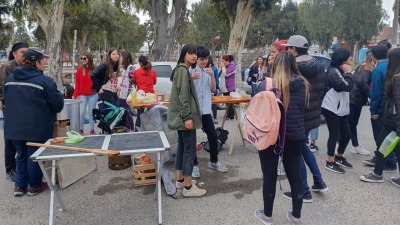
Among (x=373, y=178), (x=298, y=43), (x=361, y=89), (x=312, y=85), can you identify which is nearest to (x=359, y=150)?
(x=361, y=89)

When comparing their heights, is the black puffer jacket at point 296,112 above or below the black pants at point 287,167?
above

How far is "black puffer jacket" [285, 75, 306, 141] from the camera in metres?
2.81

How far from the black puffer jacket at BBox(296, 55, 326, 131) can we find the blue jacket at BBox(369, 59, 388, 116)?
1289mm

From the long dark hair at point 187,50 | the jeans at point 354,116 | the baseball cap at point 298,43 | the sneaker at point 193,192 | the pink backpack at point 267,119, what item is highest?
the baseball cap at point 298,43

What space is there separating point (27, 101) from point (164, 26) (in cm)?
1078

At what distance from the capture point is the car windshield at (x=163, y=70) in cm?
934

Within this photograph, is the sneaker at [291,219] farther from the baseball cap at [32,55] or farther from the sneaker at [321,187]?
the baseball cap at [32,55]

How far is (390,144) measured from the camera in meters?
3.78

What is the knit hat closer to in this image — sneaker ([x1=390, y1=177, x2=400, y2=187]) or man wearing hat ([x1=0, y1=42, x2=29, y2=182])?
sneaker ([x1=390, y1=177, x2=400, y2=187])

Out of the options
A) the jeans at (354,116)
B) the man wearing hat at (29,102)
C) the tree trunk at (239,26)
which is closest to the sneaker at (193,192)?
the man wearing hat at (29,102)

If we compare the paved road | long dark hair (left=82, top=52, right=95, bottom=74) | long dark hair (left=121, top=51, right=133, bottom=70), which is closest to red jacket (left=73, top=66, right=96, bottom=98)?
long dark hair (left=82, top=52, right=95, bottom=74)

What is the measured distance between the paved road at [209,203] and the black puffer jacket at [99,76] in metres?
1.88

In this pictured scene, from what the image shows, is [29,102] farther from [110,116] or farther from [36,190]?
[110,116]

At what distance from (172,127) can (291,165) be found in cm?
133
